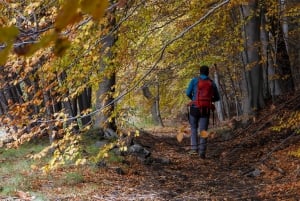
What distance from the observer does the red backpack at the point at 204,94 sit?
9.28 metres

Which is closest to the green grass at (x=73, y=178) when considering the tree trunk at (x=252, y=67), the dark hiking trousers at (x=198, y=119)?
the dark hiking trousers at (x=198, y=119)

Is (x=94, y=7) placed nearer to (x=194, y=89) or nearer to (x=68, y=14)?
(x=68, y=14)

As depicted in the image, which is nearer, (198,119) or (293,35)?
(198,119)

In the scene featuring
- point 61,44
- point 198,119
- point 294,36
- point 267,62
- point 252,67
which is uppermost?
point 294,36

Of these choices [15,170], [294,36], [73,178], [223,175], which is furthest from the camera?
[294,36]

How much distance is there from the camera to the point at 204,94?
9.36m

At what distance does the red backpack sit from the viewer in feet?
30.5

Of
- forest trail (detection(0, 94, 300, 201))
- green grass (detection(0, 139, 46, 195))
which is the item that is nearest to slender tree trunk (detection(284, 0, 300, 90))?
forest trail (detection(0, 94, 300, 201))

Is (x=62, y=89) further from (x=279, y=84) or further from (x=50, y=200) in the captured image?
(x=279, y=84)

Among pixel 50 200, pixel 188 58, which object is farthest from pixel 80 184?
pixel 188 58

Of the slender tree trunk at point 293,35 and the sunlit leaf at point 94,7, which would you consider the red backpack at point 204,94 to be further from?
the sunlit leaf at point 94,7

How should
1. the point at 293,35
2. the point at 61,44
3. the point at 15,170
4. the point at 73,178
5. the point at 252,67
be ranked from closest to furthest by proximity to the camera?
the point at 61,44 < the point at 73,178 < the point at 15,170 < the point at 252,67 < the point at 293,35

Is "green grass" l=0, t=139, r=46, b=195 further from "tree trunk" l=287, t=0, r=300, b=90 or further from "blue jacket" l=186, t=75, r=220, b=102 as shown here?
"tree trunk" l=287, t=0, r=300, b=90

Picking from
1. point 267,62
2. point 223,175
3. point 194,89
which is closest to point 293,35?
point 267,62
